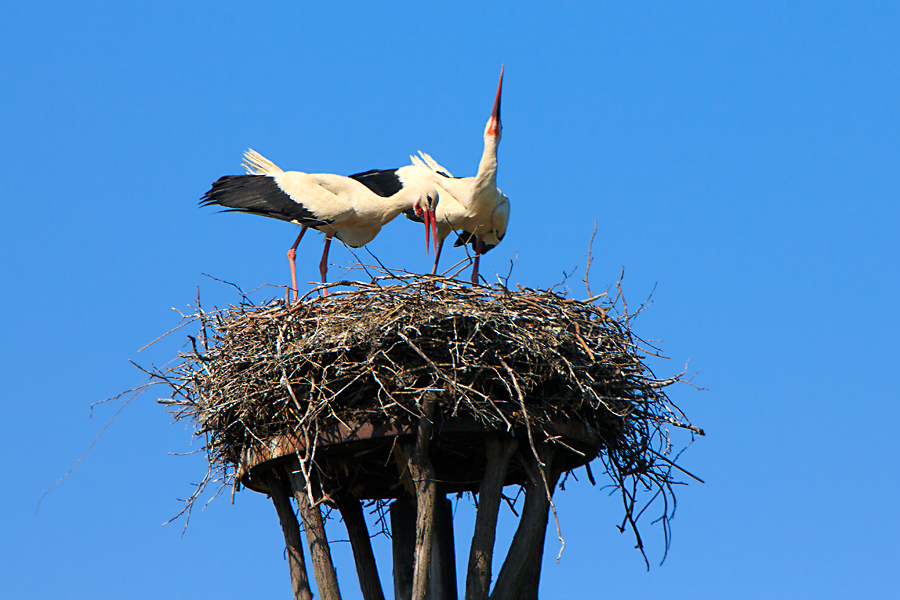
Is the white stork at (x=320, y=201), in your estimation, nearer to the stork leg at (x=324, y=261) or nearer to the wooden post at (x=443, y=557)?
the stork leg at (x=324, y=261)

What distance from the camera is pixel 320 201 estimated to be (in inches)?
380

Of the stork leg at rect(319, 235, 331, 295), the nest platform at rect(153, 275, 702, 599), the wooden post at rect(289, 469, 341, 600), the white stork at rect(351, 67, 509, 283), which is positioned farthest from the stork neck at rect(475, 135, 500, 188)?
the wooden post at rect(289, 469, 341, 600)

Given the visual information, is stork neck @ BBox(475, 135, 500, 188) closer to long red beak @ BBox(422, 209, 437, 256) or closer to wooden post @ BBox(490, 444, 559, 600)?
long red beak @ BBox(422, 209, 437, 256)

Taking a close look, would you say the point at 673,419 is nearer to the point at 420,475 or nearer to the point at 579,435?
the point at 579,435

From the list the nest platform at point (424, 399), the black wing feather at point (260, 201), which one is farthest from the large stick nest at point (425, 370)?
the black wing feather at point (260, 201)

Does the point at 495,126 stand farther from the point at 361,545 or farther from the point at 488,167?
the point at 361,545

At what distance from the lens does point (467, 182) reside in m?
10.8

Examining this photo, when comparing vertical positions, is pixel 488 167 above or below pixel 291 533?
above

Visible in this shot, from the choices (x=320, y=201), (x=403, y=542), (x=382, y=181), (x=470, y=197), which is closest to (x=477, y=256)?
(x=470, y=197)

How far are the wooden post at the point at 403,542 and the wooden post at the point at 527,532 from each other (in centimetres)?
87

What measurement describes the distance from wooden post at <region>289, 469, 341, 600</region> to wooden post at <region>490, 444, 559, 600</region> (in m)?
1.17

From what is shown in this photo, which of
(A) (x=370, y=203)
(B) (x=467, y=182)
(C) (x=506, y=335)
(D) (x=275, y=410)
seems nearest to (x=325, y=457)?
(D) (x=275, y=410)

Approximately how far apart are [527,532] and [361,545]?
1575 mm

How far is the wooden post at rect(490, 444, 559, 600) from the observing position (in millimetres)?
7227
